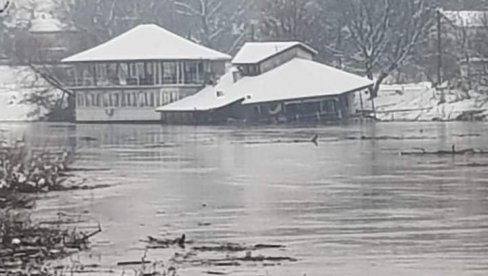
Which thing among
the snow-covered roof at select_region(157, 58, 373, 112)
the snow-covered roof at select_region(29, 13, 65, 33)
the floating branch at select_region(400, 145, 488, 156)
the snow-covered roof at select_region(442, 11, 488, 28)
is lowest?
the floating branch at select_region(400, 145, 488, 156)

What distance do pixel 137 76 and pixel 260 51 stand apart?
8055 millimetres

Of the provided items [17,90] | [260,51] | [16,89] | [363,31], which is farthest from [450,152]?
[16,89]

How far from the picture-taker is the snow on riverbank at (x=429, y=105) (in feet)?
239

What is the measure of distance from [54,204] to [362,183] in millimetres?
8080

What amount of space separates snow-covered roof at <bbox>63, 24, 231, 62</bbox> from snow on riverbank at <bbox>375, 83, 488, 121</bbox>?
1189 centimetres

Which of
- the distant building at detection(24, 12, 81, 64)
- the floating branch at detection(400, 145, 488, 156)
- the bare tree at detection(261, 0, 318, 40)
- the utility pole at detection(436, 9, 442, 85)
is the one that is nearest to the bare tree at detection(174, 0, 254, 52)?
the distant building at detection(24, 12, 81, 64)

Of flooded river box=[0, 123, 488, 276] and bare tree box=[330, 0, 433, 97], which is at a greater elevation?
bare tree box=[330, 0, 433, 97]

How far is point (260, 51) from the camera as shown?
80.2 meters

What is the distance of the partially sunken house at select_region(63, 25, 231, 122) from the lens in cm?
8100

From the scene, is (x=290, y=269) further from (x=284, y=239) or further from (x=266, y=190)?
(x=266, y=190)

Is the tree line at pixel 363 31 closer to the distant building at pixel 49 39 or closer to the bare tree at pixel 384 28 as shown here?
the bare tree at pixel 384 28

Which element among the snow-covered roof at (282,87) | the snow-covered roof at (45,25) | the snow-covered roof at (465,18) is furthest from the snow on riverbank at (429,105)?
the snow-covered roof at (45,25)

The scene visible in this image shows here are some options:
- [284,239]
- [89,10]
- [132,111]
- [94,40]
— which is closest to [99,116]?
[132,111]

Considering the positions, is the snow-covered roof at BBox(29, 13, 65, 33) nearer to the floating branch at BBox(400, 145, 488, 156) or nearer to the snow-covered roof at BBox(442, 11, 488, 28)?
the snow-covered roof at BBox(442, 11, 488, 28)
